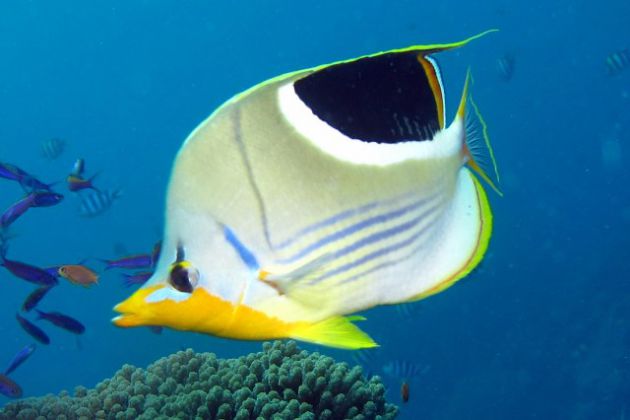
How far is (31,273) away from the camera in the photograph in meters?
5.01

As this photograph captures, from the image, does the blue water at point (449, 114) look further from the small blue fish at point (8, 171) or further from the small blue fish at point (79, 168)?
the small blue fish at point (8, 171)

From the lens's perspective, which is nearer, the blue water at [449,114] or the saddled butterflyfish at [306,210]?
the saddled butterflyfish at [306,210]

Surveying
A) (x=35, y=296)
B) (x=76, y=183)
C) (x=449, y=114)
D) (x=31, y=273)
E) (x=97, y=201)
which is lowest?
(x=449, y=114)

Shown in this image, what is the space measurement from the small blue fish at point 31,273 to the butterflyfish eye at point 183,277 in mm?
4541

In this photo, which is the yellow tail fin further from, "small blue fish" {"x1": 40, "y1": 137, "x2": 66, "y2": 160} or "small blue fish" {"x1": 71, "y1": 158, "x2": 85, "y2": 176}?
"small blue fish" {"x1": 40, "y1": 137, "x2": 66, "y2": 160}

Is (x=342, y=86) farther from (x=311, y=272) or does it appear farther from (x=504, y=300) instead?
(x=504, y=300)

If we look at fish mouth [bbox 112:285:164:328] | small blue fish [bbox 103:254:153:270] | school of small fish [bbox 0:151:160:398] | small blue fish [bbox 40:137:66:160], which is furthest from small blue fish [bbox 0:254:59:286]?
small blue fish [bbox 40:137:66:160]

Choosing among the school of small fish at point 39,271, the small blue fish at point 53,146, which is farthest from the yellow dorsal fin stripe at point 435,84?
the small blue fish at point 53,146

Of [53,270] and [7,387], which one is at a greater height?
[53,270]

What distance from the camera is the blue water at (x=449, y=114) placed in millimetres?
18000

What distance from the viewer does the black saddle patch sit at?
1072mm

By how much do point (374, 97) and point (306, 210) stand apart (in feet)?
0.87

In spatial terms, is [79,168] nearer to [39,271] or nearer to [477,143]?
[39,271]

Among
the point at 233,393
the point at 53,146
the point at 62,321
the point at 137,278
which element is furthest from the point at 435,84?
the point at 53,146
